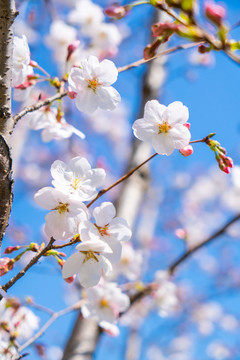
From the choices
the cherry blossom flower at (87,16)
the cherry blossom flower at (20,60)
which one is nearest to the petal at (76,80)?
the cherry blossom flower at (20,60)

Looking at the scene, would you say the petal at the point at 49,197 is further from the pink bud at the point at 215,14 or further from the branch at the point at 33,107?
the pink bud at the point at 215,14

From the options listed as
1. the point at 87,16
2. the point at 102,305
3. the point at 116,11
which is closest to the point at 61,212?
the point at 116,11

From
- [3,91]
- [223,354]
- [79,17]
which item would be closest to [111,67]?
[3,91]

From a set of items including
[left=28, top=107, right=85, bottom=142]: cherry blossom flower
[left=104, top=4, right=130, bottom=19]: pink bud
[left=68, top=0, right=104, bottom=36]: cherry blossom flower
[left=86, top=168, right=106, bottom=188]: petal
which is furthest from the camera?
[left=68, top=0, right=104, bottom=36]: cherry blossom flower

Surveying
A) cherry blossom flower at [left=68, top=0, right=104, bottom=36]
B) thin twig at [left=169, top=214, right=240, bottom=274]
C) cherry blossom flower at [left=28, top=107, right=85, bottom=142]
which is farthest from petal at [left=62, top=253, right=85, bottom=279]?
cherry blossom flower at [left=68, top=0, right=104, bottom=36]

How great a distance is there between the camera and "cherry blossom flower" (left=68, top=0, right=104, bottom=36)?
7.03ft

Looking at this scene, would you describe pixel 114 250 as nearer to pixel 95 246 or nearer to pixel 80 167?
pixel 95 246

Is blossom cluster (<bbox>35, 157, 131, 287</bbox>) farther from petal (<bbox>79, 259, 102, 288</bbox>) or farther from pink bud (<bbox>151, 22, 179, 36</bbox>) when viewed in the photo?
pink bud (<bbox>151, 22, 179, 36</bbox>)

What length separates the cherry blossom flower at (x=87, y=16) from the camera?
214cm

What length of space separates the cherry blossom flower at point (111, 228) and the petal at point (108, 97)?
261 mm

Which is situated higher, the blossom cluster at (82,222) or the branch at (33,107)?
the branch at (33,107)

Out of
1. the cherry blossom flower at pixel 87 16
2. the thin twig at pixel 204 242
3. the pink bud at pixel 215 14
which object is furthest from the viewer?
the cherry blossom flower at pixel 87 16

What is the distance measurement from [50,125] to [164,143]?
0.36 metres

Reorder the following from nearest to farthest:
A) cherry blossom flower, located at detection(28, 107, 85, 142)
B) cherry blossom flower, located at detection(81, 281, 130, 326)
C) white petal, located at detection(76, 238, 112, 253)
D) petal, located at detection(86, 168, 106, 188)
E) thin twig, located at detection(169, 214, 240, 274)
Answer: white petal, located at detection(76, 238, 112, 253) → petal, located at detection(86, 168, 106, 188) → cherry blossom flower, located at detection(28, 107, 85, 142) → cherry blossom flower, located at detection(81, 281, 130, 326) → thin twig, located at detection(169, 214, 240, 274)
